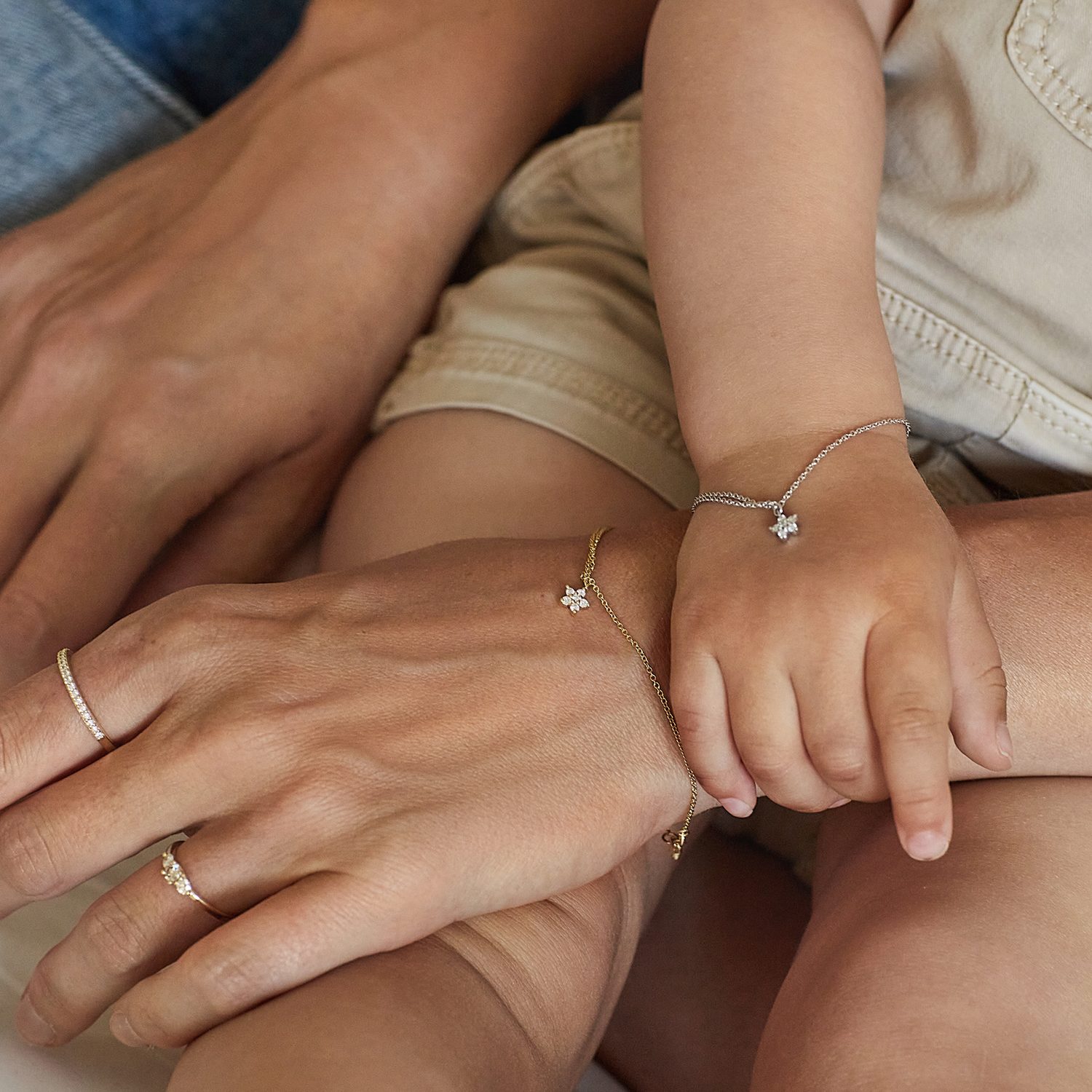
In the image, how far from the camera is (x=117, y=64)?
1155 mm

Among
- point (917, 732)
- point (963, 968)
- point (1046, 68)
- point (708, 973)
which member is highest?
point (1046, 68)

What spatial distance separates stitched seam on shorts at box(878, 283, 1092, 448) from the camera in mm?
766

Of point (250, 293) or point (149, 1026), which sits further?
point (250, 293)

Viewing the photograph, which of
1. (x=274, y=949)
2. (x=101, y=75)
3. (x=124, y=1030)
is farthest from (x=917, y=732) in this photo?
(x=101, y=75)

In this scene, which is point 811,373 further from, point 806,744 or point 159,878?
point 159,878

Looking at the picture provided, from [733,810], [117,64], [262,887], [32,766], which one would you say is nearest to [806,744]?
[733,810]

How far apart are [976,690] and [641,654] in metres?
0.19

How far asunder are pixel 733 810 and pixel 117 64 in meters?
1.01

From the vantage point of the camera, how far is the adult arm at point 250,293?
866 mm

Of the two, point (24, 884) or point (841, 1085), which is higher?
point (24, 884)

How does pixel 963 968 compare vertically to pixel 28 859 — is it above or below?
below

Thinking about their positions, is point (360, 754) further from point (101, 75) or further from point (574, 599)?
point (101, 75)

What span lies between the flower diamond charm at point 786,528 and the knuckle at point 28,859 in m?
0.44

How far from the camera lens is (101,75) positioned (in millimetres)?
1141
